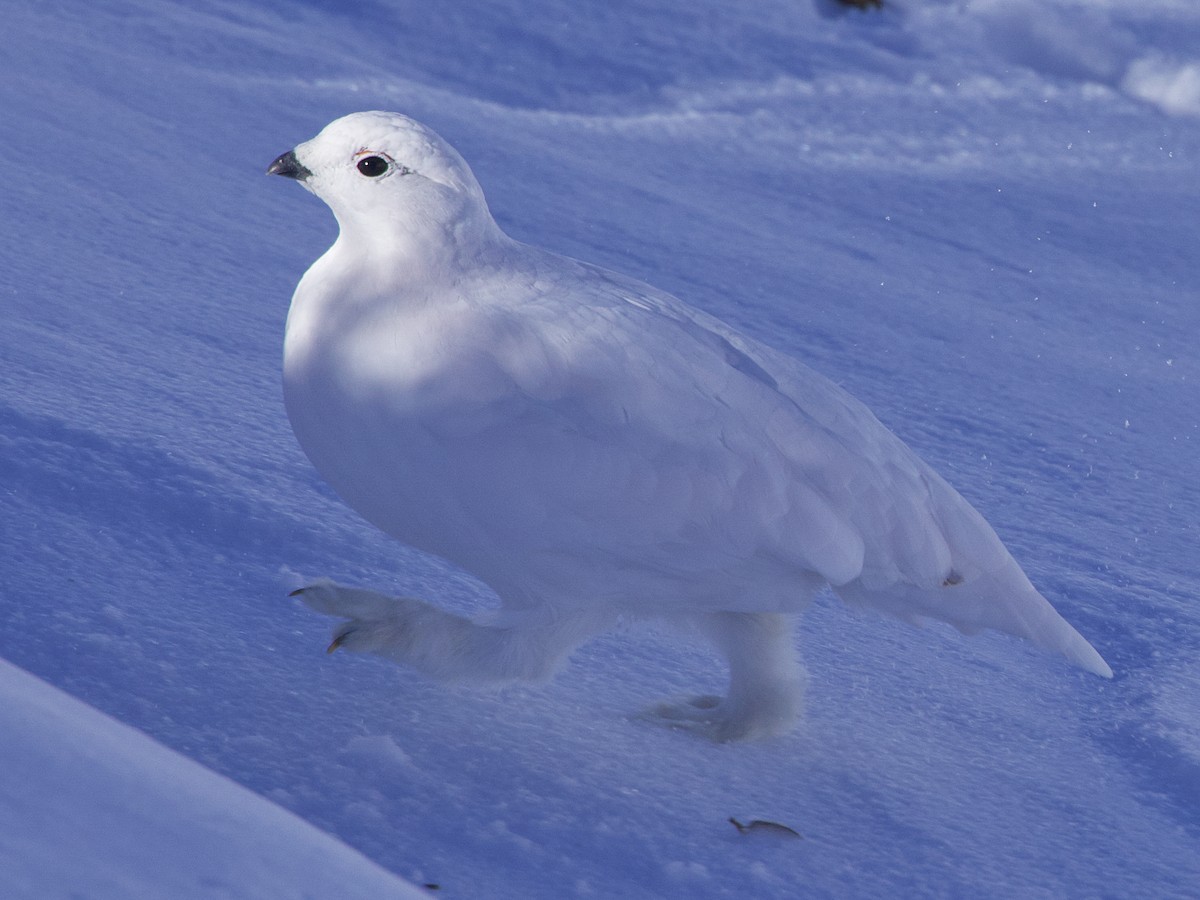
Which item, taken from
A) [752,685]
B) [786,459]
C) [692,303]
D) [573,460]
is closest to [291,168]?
[573,460]

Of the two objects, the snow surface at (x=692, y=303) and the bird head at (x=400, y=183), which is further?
the bird head at (x=400, y=183)

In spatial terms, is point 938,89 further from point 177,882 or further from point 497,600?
point 177,882

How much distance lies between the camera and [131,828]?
0.80 meters

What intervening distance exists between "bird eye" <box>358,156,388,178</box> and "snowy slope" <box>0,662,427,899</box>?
0.88 meters

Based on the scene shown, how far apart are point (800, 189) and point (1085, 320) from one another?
94cm

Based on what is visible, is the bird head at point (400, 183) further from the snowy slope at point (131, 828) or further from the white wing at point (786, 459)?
the snowy slope at point (131, 828)

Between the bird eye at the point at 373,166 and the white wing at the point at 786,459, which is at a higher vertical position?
the bird eye at the point at 373,166

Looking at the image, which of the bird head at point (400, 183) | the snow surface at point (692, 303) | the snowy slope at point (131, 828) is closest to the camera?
the snowy slope at point (131, 828)

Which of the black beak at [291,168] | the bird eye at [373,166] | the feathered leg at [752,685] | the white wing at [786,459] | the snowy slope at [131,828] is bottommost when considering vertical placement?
the feathered leg at [752,685]

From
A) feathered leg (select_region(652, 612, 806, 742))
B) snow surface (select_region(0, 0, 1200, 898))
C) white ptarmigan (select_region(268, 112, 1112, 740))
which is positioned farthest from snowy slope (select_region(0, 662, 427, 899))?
feathered leg (select_region(652, 612, 806, 742))

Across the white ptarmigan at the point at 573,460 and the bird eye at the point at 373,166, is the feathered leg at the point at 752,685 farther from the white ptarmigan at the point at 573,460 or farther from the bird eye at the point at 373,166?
the bird eye at the point at 373,166

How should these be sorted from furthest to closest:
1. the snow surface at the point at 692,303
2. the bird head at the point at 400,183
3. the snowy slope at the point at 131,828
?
the bird head at the point at 400,183 < the snow surface at the point at 692,303 < the snowy slope at the point at 131,828

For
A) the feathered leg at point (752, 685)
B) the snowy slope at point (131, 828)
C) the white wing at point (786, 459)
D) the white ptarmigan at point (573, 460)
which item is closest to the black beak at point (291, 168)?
the white ptarmigan at point (573, 460)

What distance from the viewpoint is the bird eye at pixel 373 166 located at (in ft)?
5.51
